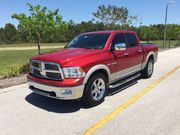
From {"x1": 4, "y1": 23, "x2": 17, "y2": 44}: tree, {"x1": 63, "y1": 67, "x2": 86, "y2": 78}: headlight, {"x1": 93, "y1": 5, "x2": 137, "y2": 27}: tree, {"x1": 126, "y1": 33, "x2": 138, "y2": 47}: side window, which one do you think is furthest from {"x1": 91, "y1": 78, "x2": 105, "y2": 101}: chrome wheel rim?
{"x1": 4, "y1": 23, "x2": 17, "y2": 44}: tree

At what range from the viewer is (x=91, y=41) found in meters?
6.03

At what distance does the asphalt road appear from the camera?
12.8ft

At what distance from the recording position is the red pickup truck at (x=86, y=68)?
455 cm

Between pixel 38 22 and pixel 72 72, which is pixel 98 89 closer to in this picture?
pixel 72 72

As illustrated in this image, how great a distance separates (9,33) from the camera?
89.5 metres

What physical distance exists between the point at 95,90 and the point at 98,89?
0.38ft

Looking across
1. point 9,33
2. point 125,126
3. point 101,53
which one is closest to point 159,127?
point 125,126

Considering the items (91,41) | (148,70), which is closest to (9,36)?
(148,70)

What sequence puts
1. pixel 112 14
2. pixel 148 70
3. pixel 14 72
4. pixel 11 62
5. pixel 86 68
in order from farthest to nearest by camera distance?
pixel 112 14, pixel 11 62, pixel 14 72, pixel 148 70, pixel 86 68

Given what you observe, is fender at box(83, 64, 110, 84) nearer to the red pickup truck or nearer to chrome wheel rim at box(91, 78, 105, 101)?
the red pickup truck

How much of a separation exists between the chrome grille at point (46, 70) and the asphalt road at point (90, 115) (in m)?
0.82

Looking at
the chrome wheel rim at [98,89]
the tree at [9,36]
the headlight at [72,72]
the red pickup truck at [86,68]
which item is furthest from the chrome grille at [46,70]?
the tree at [9,36]

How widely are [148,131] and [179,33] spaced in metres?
36.7

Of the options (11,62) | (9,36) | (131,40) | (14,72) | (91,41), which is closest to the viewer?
(91,41)
